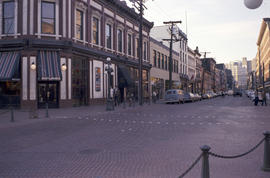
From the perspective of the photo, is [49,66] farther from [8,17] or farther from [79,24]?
[79,24]

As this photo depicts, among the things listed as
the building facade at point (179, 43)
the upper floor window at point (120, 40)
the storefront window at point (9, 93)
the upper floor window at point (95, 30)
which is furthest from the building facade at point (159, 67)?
the storefront window at point (9, 93)

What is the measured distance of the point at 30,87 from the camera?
2348 cm

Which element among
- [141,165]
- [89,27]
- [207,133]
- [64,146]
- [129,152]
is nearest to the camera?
[141,165]

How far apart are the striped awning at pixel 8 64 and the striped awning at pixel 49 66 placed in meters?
1.88

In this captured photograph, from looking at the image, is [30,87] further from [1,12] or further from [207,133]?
[207,133]

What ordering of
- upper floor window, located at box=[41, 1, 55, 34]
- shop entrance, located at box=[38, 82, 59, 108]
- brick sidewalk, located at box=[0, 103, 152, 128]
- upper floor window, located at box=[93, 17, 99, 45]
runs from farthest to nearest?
upper floor window, located at box=[93, 17, 99, 45] → upper floor window, located at box=[41, 1, 55, 34] → shop entrance, located at box=[38, 82, 59, 108] → brick sidewalk, located at box=[0, 103, 152, 128]

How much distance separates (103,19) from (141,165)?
89.0 ft

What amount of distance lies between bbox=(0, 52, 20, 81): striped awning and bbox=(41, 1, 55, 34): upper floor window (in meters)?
3.26

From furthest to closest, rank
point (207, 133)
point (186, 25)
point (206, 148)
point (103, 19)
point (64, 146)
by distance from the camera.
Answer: point (186, 25) → point (103, 19) → point (207, 133) → point (64, 146) → point (206, 148)

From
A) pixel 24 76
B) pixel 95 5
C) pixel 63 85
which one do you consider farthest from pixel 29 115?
pixel 95 5

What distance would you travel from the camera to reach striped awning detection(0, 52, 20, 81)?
22.6 m

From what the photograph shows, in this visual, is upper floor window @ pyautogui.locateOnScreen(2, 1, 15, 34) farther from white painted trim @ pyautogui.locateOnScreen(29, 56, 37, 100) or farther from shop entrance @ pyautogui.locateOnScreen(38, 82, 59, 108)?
shop entrance @ pyautogui.locateOnScreen(38, 82, 59, 108)

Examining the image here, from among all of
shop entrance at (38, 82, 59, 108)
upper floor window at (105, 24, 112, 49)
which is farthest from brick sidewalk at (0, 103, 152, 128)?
upper floor window at (105, 24, 112, 49)

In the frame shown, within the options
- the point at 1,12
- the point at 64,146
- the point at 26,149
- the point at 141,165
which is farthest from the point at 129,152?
the point at 1,12
